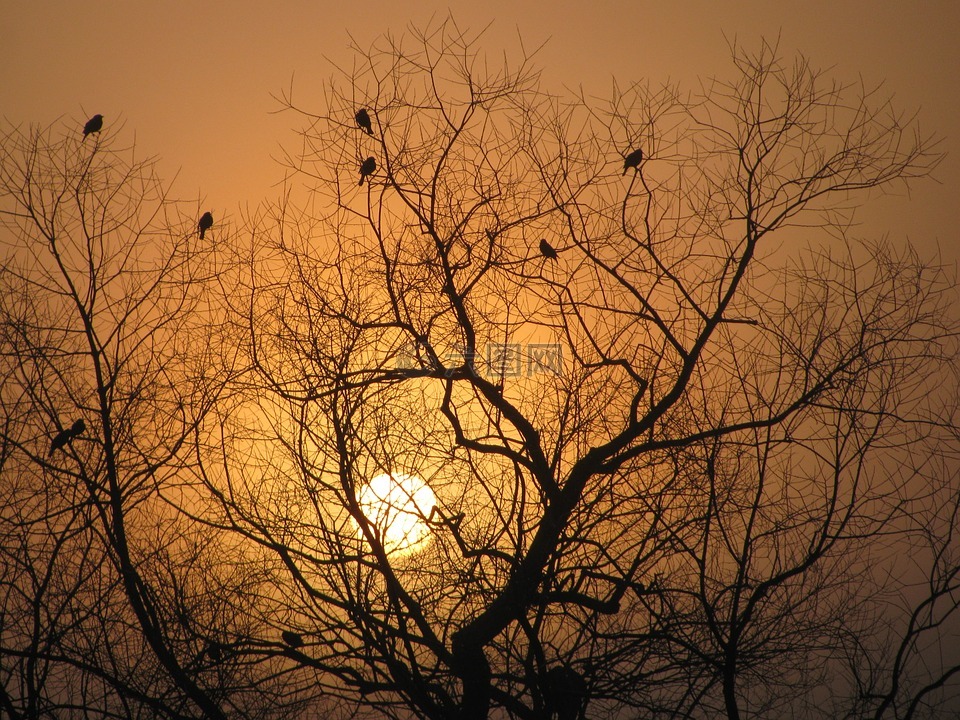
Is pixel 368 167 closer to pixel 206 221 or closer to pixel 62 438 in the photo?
pixel 206 221

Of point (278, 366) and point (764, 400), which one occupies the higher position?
point (278, 366)

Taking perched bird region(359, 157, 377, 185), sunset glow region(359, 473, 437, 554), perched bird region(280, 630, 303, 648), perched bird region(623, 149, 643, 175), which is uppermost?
perched bird region(359, 157, 377, 185)

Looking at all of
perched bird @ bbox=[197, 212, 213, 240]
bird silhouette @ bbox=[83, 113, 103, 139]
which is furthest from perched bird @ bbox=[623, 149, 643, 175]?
bird silhouette @ bbox=[83, 113, 103, 139]

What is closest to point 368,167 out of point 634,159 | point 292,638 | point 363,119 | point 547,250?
point 363,119

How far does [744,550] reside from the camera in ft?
14.9

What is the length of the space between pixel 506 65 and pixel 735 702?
141 inches

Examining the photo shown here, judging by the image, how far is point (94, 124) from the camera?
469 centimetres

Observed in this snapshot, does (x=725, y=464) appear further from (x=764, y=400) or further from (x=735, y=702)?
(x=735, y=702)

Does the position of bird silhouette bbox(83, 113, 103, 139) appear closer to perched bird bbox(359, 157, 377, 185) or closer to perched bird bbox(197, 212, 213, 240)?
perched bird bbox(197, 212, 213, 240)

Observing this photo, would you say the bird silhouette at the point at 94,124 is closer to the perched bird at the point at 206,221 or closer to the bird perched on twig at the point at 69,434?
the perched bird at the point at 206,221

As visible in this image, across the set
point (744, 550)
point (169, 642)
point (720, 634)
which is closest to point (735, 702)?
point (720, 634)

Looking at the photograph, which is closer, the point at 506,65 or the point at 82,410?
the point at 506,65

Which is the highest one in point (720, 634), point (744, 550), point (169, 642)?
point (169, 642)

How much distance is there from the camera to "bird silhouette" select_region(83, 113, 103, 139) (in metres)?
4.67
